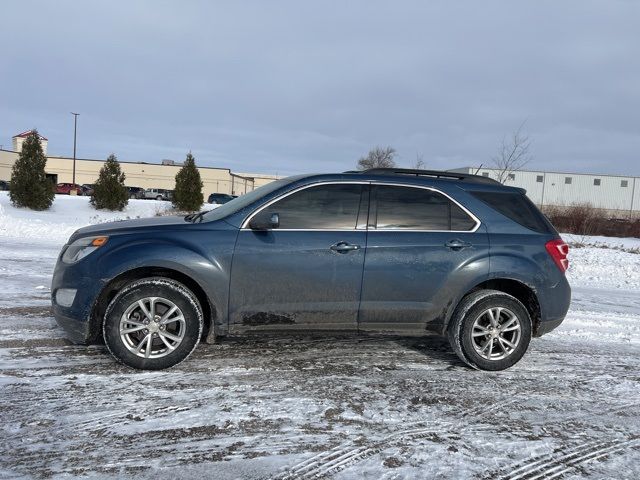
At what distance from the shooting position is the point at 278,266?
163 inches

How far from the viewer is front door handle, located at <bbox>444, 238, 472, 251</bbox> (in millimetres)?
4379

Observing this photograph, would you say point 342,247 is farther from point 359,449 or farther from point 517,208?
point 517,208

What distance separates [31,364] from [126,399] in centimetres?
122

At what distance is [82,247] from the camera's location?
13.6 ft

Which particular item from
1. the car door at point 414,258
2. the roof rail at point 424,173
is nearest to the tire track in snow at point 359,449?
the car door at point 414,258

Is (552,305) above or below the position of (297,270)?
below

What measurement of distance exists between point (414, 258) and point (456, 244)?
428 millimetres

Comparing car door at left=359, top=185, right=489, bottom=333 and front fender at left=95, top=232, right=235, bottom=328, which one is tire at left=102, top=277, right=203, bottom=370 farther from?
car door at left=359, top=185, right=489, bottom=333

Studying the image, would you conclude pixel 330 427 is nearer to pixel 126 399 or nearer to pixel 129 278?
pixel 126 399

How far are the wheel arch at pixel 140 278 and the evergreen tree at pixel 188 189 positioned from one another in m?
22.6

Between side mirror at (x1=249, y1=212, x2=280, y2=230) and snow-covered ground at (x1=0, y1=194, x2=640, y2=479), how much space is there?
1.28 metres

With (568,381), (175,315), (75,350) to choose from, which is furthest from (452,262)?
(75,350)

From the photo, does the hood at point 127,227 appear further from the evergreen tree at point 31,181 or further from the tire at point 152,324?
the evergreen tree at point 31,181

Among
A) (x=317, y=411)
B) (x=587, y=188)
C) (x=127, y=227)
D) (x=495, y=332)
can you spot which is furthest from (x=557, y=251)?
(x=587, y=188)
